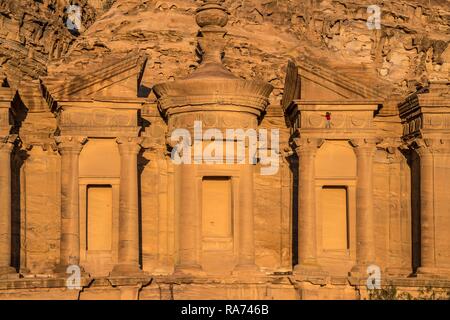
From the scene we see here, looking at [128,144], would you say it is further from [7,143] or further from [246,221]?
[246,221]

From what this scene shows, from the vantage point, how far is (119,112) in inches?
1475

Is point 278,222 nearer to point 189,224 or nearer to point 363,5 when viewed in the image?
point 189,224

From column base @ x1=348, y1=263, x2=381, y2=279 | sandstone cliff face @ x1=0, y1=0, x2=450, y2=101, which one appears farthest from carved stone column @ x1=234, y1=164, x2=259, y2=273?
sandstone cliff face @ x1=0, y1=0, x2=450, y2=101

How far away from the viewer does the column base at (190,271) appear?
3666 centimetres

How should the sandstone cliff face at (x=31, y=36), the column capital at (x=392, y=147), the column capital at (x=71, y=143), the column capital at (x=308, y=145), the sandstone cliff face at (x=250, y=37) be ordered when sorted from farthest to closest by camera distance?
the sandstone cliff face at (x=31, y=36) < the sandstone cliff face at (x=250, y=37) < the column capital at (x=392, y=147) < the column capital at (x=308, y=145) < the column capital at (x=71, y=143)

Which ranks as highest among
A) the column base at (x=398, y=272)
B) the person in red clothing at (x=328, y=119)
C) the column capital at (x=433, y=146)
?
the person in red clothing at (x=328, y=119)

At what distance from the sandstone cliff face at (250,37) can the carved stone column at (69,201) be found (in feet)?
25.8

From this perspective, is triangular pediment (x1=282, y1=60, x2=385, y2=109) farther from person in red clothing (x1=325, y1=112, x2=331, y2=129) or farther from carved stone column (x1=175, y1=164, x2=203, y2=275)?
carved stone column (x1=175, y1=164, x2=203, y2=275)

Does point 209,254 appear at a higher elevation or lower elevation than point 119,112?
lower

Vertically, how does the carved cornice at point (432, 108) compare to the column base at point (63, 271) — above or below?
above

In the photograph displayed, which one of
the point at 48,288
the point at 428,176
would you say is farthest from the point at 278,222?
the point at 48,288

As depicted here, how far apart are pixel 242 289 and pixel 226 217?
2643 millimetres

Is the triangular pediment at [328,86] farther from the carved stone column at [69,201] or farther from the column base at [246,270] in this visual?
the carved stone column at [69,201]

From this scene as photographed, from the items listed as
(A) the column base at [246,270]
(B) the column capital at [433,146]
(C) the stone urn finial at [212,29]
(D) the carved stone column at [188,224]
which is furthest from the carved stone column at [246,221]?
(B) the column capital at [433,146]
